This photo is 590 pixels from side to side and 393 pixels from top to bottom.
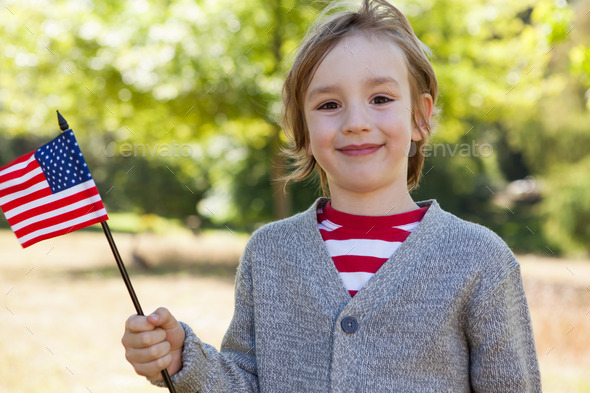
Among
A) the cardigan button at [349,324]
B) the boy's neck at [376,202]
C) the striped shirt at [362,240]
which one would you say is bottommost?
the cardigan button at [349,324]

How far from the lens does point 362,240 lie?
1482 millimetres

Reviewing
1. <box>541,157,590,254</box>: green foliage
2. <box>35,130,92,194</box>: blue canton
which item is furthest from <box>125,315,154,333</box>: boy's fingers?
<box>541,157,590,254</box>: green foliage

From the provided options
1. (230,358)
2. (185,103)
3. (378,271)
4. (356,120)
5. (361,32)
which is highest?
(185,103)

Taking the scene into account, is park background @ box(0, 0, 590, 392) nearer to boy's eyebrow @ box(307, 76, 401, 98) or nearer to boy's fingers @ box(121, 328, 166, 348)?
boy's eyebrow @ box(307, 76, 401, 98)

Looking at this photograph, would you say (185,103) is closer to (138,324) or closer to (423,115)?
(423,115)

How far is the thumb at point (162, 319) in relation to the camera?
1.24 metres

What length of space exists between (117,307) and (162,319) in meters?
5.97

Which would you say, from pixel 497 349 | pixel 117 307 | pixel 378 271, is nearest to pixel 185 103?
pixel 117 307

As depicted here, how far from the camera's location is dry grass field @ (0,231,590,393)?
14.7 feet

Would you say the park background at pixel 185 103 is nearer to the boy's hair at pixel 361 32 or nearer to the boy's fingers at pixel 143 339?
the boy's hair at pixel 361 32

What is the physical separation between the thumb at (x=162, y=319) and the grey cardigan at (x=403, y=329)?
2.9 inches

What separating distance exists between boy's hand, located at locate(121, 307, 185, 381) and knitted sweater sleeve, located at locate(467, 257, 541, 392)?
0.70 m

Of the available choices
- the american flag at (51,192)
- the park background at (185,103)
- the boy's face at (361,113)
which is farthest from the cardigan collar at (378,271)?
the park background at (185,103)

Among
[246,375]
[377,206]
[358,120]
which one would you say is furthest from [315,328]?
[358,120]
